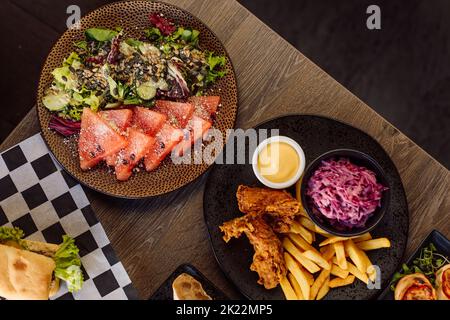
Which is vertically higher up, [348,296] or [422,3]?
[422,3]

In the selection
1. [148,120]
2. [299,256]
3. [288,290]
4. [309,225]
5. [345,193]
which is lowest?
[288,290]

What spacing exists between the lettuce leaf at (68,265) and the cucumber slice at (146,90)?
2.20ft

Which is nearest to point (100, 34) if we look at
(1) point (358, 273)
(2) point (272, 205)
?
(2) point (272, 205)

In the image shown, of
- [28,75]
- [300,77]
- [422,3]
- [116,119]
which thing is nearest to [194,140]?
[116,119]

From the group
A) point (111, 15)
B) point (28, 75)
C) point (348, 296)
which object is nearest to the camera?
point (348, 296)

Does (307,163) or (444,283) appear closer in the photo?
(444,283)

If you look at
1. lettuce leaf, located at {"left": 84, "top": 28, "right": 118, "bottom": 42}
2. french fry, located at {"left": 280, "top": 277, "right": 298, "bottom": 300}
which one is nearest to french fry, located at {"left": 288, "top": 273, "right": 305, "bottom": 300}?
french fry, located at {"left": 280, "top": 277, "right": 298, "bottom": 300}

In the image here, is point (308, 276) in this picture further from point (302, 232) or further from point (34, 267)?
point (34, 267)

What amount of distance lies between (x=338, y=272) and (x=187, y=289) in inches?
24.2

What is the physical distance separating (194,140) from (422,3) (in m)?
1.85

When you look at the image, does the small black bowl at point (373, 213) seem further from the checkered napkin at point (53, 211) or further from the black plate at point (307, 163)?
the checkered napkin at point (53, 211)

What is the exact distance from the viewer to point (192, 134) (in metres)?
2.53

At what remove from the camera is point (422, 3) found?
3.58 meters

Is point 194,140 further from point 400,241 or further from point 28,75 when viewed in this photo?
point 28,75
